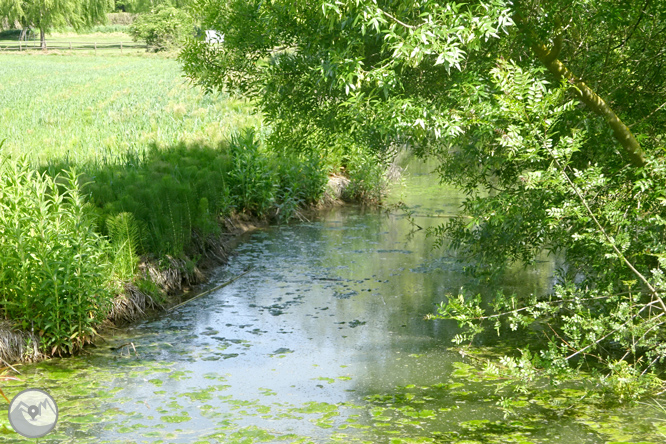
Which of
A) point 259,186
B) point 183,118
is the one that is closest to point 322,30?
→ point 259,186

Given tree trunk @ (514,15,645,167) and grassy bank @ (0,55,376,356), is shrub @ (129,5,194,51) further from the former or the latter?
tree trunk @ (514,15,645,167)

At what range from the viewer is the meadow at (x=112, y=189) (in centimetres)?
614

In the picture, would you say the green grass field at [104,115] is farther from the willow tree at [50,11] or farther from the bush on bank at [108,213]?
the willow tree at [50,11]

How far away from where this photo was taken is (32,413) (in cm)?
177

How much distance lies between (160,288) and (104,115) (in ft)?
31.9

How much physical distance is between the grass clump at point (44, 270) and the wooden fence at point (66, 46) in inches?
1816

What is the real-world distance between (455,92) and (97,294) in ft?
12.3

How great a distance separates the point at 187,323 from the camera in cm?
728

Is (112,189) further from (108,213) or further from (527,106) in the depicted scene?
(527,106)

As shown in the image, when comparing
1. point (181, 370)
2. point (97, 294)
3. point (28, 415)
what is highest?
point (28, 415)

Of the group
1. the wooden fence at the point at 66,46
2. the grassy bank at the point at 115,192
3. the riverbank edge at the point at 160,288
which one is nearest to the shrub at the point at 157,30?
the wooden fence at the point at 66,46

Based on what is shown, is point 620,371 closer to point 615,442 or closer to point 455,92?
point 615,442

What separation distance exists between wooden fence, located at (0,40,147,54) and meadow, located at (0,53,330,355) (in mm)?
32063

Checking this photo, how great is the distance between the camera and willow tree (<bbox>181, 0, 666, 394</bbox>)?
4492 mm
